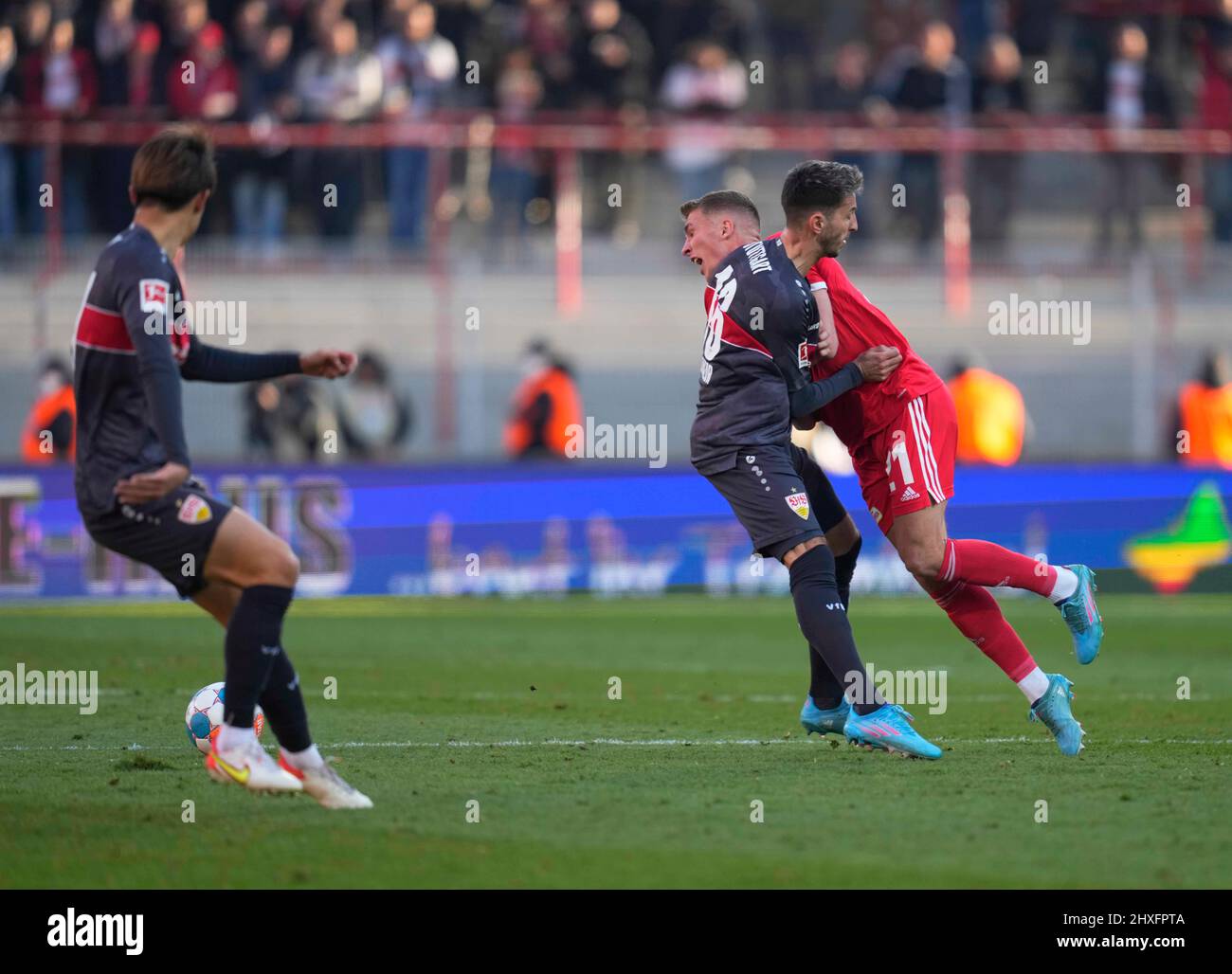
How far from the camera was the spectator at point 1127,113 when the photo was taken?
19656mm

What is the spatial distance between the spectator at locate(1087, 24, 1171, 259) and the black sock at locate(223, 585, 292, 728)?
15.0m

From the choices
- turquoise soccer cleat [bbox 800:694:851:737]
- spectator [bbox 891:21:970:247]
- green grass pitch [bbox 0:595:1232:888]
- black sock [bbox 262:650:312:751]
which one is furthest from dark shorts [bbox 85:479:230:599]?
spectator [bbox 891:21:970:247]

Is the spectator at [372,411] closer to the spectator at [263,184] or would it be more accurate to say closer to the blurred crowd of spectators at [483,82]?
the blurred crowd of spectators at [483,82]

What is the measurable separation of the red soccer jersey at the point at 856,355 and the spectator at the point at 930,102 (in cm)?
1188

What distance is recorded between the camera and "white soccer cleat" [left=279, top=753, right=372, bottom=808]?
614 cm

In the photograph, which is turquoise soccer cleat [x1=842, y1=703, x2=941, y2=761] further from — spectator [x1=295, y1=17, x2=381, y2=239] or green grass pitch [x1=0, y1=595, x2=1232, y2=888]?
spectator [x1=295, y1=17, x2=381, y2=239]

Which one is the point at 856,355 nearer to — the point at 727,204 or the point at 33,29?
the point at 727,204

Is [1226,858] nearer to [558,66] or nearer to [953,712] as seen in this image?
[953,712]

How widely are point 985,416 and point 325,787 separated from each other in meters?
12.6

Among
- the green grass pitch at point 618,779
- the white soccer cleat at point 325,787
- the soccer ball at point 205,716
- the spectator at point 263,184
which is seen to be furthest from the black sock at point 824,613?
the spectator at point 263,184

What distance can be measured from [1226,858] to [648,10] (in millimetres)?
17905

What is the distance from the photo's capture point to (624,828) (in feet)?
19.2

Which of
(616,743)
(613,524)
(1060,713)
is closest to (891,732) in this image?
(1060,713)
